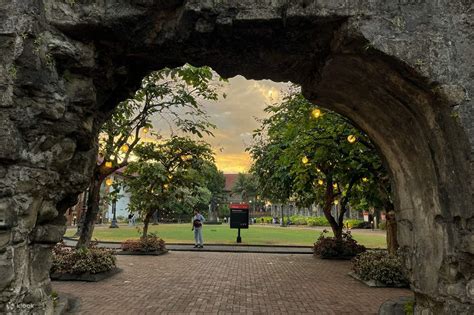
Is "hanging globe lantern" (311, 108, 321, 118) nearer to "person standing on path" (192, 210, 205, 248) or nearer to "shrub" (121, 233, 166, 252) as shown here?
"shrub" (121, 233, 166, 252)

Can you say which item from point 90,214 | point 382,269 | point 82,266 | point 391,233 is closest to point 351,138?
point 382,269

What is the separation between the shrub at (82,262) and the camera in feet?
36.0

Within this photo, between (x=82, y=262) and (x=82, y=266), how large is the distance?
0.15m

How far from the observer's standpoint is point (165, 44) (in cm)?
460

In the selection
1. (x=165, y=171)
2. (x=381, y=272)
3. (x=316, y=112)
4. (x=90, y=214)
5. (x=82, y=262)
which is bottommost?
(x=381, y=272)

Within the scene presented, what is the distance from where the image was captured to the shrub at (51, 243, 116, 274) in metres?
11.0

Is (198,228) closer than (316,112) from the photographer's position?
No

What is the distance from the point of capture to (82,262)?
11102mm

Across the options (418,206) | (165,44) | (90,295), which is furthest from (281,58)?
(90,295)

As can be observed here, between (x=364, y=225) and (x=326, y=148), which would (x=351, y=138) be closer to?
(x=326, y=148)

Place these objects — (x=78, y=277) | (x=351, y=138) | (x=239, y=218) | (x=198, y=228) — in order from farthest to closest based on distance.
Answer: (x=239, y=218)
(x=198, y=228)
(x=78, y=277)
(x=351, y=138)

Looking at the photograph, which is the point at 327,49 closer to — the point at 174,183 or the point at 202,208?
the point at 174,183

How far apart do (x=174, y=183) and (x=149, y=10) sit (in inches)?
Result: 567

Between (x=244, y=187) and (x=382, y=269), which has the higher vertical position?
(x=244, y=187)
